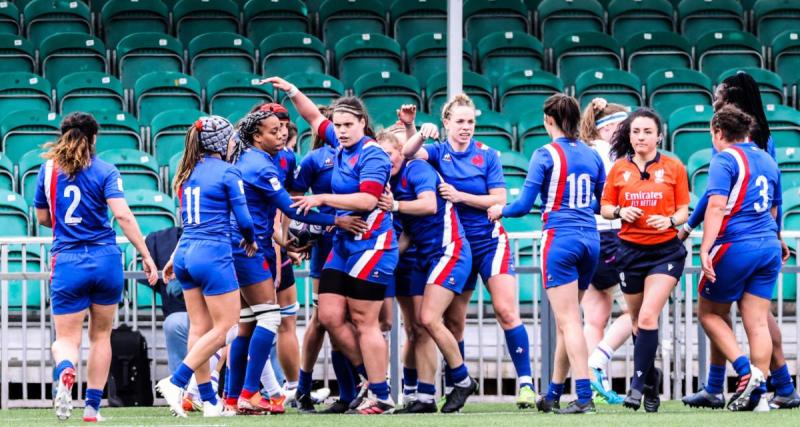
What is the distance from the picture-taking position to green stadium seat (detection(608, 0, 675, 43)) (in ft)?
45.4

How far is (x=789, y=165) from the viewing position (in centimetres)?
1095

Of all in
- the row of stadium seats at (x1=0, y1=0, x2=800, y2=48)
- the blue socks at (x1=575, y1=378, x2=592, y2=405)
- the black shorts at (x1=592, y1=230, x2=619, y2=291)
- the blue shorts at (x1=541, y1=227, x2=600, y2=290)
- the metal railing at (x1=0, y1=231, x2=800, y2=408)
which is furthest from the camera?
the row of stadium seats at (x1=0, y1=0, x2=800, y2=48)

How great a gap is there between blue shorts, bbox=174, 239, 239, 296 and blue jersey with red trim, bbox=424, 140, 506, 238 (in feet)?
4.58

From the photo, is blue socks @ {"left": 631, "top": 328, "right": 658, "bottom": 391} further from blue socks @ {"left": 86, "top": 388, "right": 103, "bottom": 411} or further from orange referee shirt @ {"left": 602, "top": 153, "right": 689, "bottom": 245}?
blue socks @ {"left": 86, "top": 388, "right": 103, "bottom": 411}

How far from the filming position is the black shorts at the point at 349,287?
23.9 feet

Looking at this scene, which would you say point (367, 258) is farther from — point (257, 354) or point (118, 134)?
point (118, 134)

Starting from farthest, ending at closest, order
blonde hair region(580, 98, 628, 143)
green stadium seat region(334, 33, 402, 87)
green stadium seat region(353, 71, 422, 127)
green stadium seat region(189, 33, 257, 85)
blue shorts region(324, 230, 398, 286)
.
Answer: green stadium seat region(334, 33, 402, 87)
green stadium seat region(189, 33, 257, 85)
green stadium seat region(353, 71, 422, 127)
blonde hair region(580, 98, 628, 143)
blue shorts region(324, 230, 398, 286)

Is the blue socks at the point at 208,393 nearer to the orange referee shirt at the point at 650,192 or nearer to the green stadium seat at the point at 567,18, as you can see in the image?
the orange referee shirt at the point at 650,192

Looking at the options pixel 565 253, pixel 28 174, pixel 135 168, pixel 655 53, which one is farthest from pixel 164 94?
pixel 565 253

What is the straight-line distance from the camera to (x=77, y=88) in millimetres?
11977

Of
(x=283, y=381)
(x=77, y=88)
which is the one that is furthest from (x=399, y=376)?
(x=77, y=88)

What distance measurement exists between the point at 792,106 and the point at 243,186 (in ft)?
23.5

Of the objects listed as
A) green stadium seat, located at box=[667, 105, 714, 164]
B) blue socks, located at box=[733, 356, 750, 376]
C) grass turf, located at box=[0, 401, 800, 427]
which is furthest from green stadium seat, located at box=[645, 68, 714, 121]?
blue socks, located at box=[733, 356, 750, 376]

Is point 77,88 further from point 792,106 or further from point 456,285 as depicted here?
point 792,106
